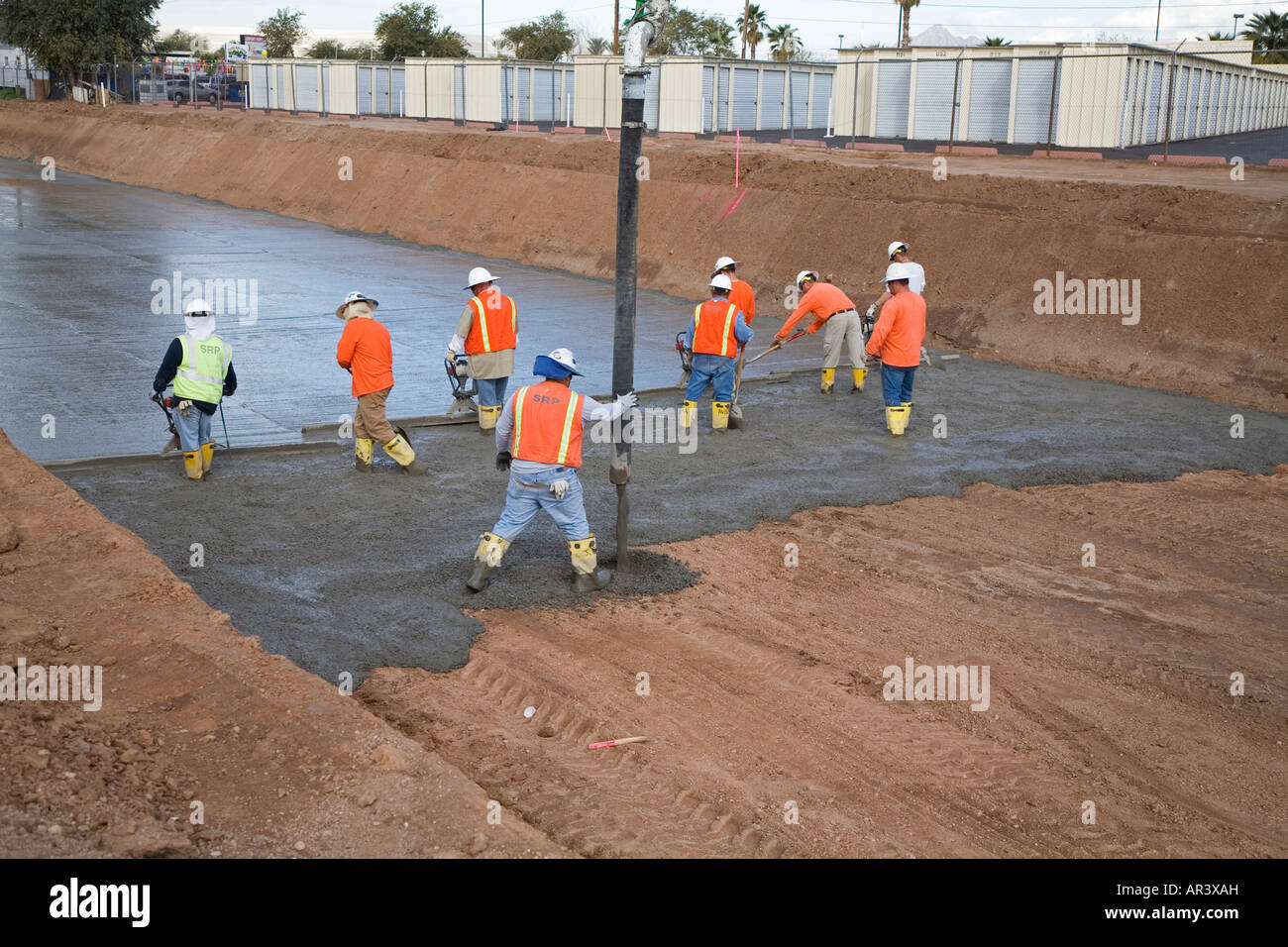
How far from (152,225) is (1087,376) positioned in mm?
24466

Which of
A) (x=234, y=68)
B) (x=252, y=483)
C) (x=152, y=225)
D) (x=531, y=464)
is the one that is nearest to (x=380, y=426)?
(x=252, y=483)

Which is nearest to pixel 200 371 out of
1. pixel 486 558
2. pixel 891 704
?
pixel 486 558

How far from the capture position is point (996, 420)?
49.5 feet

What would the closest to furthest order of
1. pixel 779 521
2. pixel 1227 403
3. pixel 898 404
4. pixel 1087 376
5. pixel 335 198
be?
pixel 779 521 < pixel 898 404 < pixel 1227 403 < pixel 1087 376 < pixel 335 198

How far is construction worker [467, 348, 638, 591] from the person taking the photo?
346 inches

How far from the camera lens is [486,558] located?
895 centimetres

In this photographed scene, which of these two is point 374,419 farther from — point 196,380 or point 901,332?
point 901,332

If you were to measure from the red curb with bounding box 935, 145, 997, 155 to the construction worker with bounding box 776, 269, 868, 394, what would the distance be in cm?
1971

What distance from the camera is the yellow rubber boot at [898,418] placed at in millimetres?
13953

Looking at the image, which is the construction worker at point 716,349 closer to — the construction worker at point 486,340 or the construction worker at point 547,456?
the construction worker at point 486,340

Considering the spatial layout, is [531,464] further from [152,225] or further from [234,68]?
[234,68]

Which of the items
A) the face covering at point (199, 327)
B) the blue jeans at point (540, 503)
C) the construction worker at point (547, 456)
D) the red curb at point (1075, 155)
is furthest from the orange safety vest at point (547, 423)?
the red curb at point (1075, 155)
